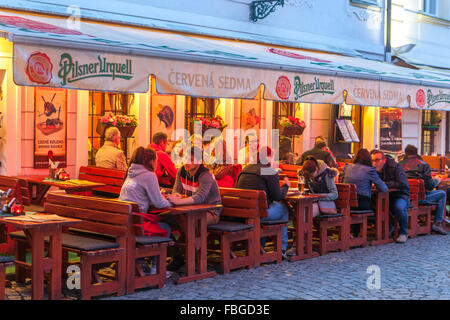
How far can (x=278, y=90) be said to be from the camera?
9906mm

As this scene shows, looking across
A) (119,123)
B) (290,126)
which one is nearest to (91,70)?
(119,123)

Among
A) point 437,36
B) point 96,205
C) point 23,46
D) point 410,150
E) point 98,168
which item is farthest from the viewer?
point 437,36

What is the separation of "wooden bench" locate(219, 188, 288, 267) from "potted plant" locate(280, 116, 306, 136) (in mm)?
5801

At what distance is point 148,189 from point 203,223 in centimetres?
74

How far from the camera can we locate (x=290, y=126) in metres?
15.1

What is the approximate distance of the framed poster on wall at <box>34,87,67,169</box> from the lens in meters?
11.2

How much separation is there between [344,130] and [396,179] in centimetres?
Result: 558

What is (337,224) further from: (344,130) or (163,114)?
(344,130)

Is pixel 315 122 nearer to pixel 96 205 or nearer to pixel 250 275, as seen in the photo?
pixel 250 275

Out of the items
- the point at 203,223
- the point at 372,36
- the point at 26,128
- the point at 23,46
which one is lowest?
the point at 203,223

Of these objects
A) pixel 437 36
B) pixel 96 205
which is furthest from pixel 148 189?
pixel 437 36

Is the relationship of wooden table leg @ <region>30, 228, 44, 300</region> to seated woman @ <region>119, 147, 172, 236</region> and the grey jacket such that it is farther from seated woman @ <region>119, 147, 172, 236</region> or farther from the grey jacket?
the grey jacket

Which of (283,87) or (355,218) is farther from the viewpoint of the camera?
(355,218)

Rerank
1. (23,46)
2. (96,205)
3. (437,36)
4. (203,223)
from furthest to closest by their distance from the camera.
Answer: (437,36) < (203,223) < (96,205) < (23,46)
